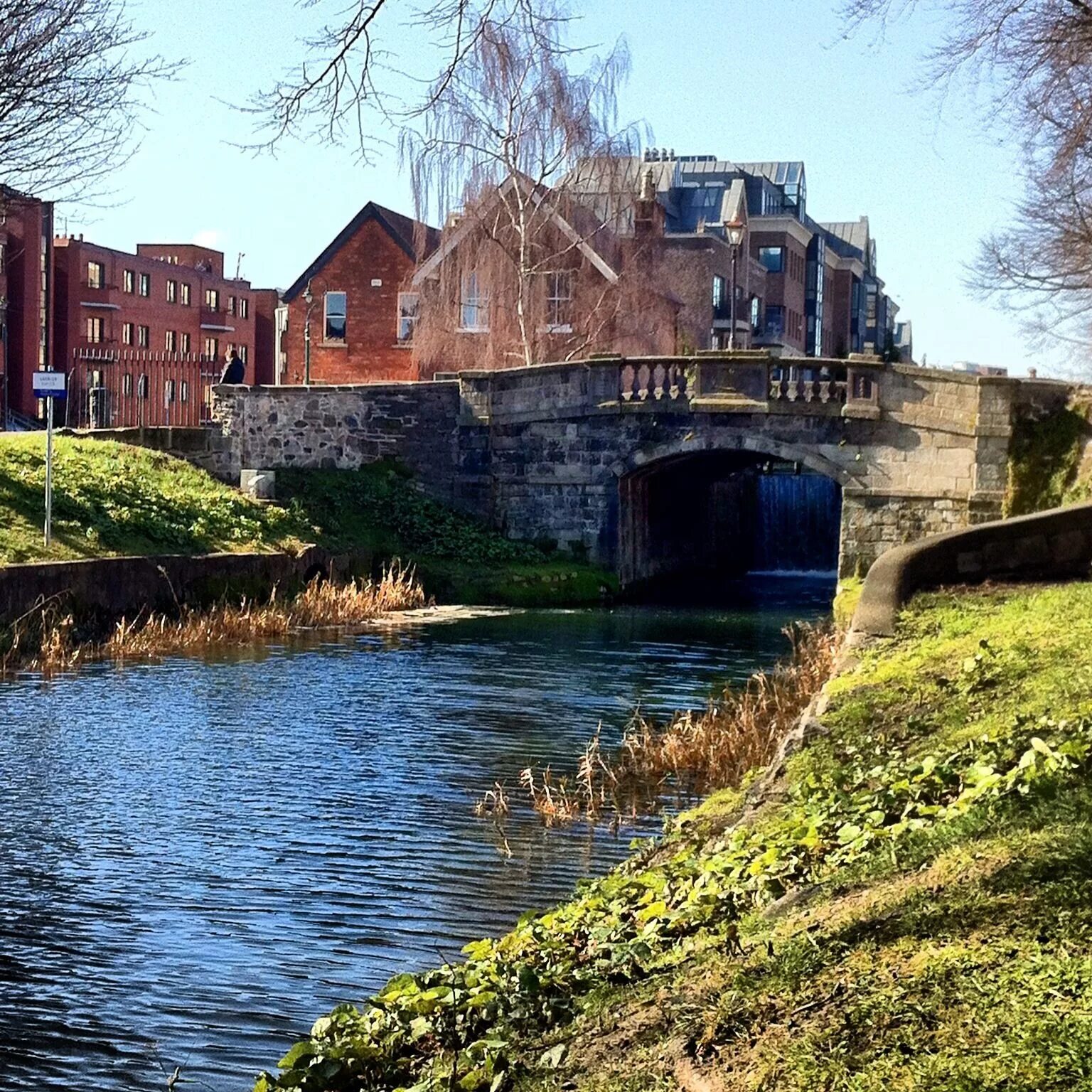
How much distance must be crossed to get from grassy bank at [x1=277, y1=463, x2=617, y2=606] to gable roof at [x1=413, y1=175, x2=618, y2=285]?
27.3 ft

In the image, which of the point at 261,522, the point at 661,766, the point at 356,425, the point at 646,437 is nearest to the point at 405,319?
the point at 356,425

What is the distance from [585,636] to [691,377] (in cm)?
739

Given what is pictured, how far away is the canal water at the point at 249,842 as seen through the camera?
770 cm

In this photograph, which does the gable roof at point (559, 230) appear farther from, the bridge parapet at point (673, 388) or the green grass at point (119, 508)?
the green grass at point (119, 508)

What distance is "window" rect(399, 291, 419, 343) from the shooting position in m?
48.0

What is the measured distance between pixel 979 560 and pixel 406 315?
119 ft

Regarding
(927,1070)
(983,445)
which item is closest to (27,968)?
(927,1070)

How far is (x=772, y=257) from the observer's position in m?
73.7

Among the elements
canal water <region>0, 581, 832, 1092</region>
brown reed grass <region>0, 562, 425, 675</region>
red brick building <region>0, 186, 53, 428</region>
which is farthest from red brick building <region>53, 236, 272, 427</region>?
canal water <region>0, 581, 832, 1092</region>

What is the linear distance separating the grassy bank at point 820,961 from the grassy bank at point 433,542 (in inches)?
863

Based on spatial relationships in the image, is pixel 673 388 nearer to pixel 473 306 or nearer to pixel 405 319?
pixel 473 306

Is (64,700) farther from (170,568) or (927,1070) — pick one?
(927,1070)

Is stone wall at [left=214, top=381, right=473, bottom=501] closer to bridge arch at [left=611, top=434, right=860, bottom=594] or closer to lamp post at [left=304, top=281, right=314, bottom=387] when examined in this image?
bridge arch at [left=611, top=434, right=860, bottom=594]

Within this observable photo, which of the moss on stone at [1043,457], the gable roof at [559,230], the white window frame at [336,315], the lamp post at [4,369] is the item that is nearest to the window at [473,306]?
the gable roof at [559,230]
